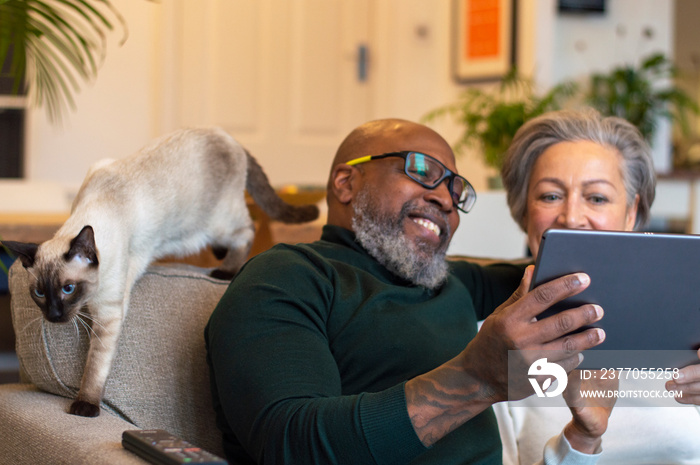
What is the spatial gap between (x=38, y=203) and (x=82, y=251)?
291cm

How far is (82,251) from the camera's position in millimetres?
1070

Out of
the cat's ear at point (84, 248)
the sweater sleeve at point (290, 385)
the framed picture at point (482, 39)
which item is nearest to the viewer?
the sweater sleeve at point (290, 385)

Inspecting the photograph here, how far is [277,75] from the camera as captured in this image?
4504mm

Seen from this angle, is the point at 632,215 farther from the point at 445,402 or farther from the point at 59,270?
the point at 59,270

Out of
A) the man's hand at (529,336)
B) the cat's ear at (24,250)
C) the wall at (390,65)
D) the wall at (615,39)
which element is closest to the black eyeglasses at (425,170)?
the man's hand at (529,336)

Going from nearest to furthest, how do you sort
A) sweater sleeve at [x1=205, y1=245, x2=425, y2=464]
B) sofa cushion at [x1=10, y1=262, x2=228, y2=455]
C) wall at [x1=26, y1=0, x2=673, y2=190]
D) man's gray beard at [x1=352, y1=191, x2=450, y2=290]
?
sweater sleeve at [x1=205, y1=245, x2=425, y2=464], sofa cushion at [x1=10, y1=262, x2=228, y2=455], man's gray beard at [x1=352, y1=191, x2=450, y2=290], wall at [x1=26, y1=0, x2=673, y2=190]

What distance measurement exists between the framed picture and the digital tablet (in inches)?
137

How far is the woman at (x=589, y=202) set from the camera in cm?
146

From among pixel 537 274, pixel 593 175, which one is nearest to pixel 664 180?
pixel 593 175

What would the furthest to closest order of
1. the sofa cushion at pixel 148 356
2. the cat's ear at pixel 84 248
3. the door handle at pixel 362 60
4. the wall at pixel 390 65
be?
1. the door handle at pixel 362 60
2. the wall at pixel 390 65
3. the sofa cushion at pixel 148 356
4. the cat's ear at pixel 84 248

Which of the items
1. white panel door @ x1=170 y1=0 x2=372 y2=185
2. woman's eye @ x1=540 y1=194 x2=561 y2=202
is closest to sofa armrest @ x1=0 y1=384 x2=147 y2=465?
woman's eye @ x1=540 y1=194 x2=561 y2=202

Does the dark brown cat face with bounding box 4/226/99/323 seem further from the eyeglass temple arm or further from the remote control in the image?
the eyeglass temple arm

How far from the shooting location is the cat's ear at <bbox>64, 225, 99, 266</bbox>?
41.6 inches

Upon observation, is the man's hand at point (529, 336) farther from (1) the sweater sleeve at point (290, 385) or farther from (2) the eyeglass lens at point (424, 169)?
(2) the eyeglass lens at point (424, 169)
